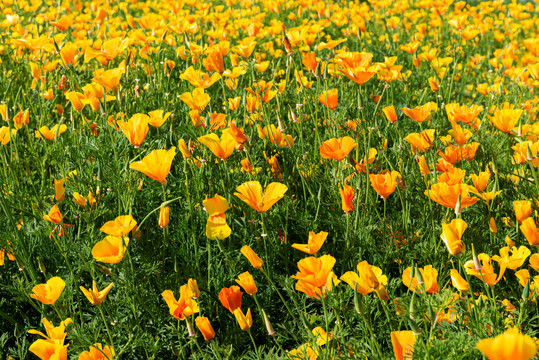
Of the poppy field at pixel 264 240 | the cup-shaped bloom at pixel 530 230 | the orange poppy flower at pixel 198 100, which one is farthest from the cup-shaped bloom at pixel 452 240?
the orange poppy flower at pixel 198 100

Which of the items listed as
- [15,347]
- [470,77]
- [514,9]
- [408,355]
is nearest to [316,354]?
[408,355]

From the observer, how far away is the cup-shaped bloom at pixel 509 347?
801 mm

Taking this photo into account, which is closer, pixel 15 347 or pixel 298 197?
pixel 15 347

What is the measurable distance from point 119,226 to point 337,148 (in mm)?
757

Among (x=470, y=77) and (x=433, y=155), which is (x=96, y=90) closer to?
(x=433, y=155)

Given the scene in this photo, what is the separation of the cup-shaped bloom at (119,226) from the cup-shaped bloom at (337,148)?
0.65m

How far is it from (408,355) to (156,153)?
0.94 metres

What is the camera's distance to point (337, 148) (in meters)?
1.76

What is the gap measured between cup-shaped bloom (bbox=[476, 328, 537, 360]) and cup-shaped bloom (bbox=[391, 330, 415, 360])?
0.40 meters

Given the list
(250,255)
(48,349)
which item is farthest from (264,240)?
(48,349)

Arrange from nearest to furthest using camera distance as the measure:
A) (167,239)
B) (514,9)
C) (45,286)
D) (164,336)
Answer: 1. (45,286)
2. (164,336)
3. (167,239)
4. (514,9)

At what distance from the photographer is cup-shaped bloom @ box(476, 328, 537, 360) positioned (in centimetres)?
80

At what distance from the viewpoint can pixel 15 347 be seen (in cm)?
166

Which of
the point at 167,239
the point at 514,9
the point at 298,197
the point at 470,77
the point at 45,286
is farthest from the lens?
the point at 514,9
